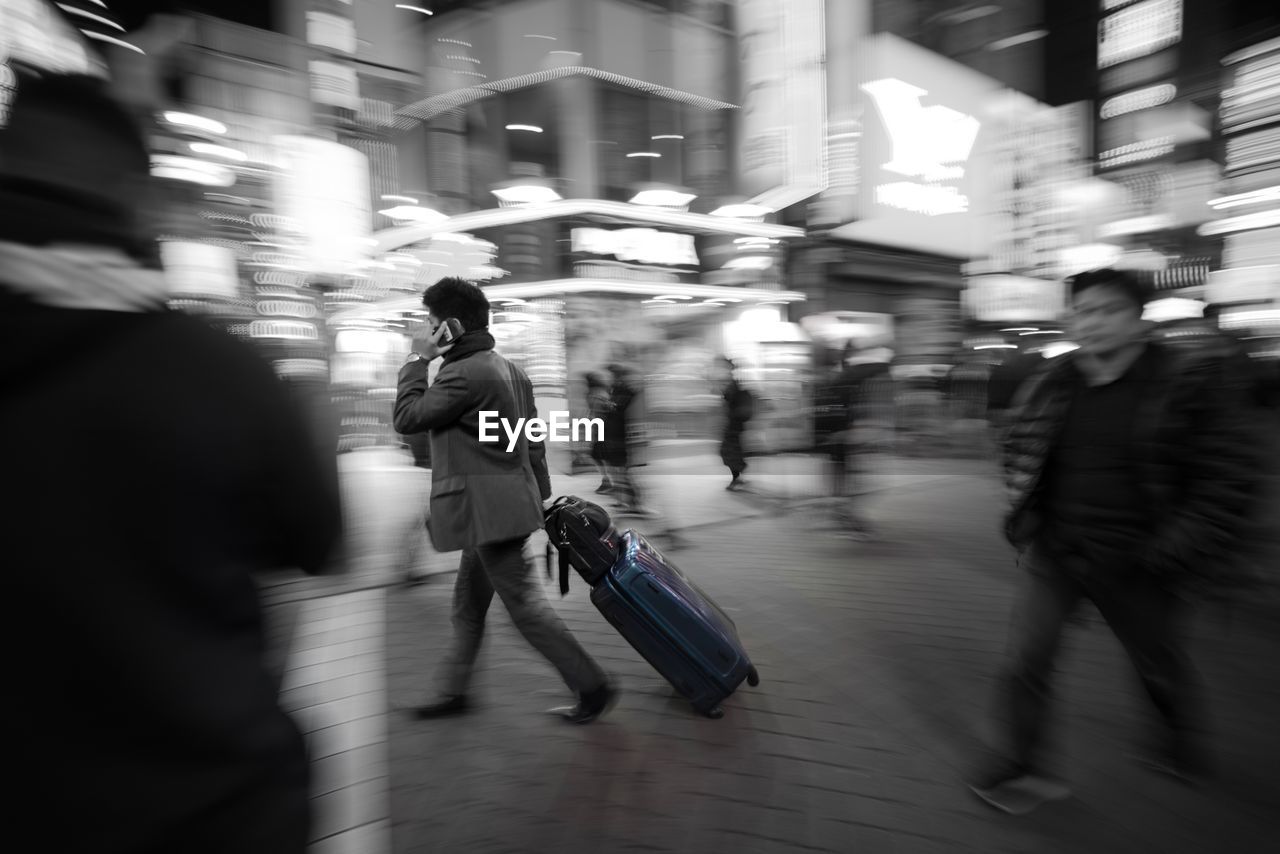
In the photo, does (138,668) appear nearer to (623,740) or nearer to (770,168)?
(623,740)

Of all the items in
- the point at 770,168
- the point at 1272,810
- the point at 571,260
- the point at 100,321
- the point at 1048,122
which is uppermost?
the point at 1048,122

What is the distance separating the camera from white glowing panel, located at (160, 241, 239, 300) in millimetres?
985

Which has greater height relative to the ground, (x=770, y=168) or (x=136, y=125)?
(x=770, y=168)

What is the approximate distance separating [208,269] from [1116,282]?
15774 mm

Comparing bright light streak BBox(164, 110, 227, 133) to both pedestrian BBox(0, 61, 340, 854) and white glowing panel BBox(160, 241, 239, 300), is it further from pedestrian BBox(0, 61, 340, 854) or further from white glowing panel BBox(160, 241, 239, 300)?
pedestrian BBox(0, 61, 340, 854)

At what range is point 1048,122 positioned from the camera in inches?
1107

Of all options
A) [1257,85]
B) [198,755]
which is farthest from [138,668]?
[1257,85]

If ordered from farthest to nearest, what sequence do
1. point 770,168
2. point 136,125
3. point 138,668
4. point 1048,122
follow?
point 1048,122 < point 770,168 < point 136,125 < point 138,668

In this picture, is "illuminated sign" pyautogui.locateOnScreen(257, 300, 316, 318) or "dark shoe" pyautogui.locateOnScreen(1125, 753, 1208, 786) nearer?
"dark shoe" pyautogui.locateOnScreen(1125, 753, 1208, 786)

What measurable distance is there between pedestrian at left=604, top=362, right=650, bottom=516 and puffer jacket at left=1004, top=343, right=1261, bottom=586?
598cm

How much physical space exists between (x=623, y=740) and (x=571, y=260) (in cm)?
1424

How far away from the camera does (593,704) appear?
129 inches

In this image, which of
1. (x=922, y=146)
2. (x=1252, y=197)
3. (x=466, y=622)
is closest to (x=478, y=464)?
(x=466, y=622)

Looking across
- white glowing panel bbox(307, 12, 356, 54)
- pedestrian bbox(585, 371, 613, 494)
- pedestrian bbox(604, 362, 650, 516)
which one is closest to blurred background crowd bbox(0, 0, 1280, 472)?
pedestrian bbox(604, 362, 650, 516)
